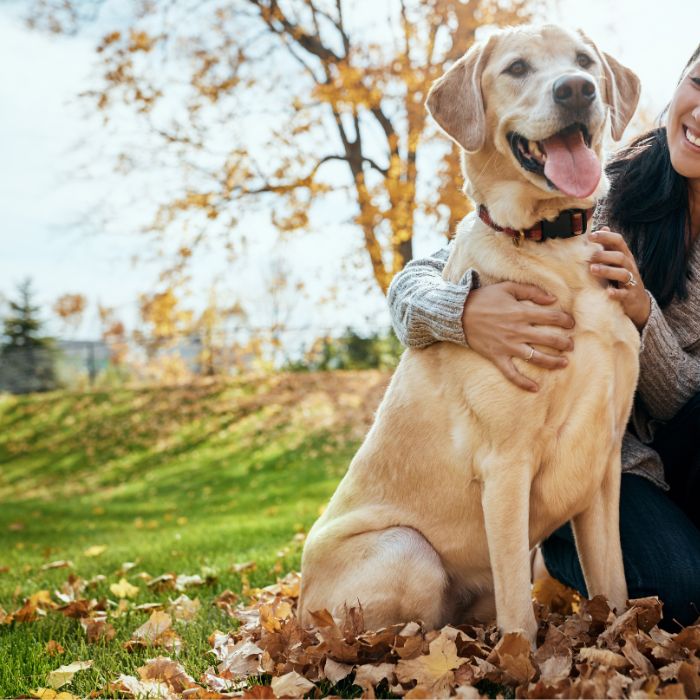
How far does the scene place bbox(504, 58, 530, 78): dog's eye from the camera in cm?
249

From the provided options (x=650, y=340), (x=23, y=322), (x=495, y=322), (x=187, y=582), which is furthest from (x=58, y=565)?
(x=23, y=322)

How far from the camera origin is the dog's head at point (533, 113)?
2309 mm

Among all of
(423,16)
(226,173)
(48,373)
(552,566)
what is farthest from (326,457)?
(48,373)

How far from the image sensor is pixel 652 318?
2.71m

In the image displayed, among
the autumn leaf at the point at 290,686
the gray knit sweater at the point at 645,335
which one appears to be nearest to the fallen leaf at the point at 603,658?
the autumn leaf at the point at 290,686

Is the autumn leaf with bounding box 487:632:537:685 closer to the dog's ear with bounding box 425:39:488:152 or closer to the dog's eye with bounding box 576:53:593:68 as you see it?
the dog's ear with bounding box 425:39:488:152

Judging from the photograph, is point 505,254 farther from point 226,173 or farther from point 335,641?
point 226,173

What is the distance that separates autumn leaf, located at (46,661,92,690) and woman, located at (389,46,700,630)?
64.3 inches

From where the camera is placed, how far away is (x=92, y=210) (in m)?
12.3

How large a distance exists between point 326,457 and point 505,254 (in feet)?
32.4

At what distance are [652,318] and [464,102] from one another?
1.00 m

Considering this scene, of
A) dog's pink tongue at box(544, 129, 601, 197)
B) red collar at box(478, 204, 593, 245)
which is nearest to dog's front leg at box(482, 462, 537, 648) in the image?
red collar at box(478, 204, 593, 245)

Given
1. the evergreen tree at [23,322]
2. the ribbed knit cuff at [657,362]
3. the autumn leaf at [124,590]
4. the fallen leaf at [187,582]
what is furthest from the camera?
the evergreen tree at [23,322]

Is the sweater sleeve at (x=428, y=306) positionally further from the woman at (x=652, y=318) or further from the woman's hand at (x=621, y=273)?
the woman's hand at (x=621, y=273)
